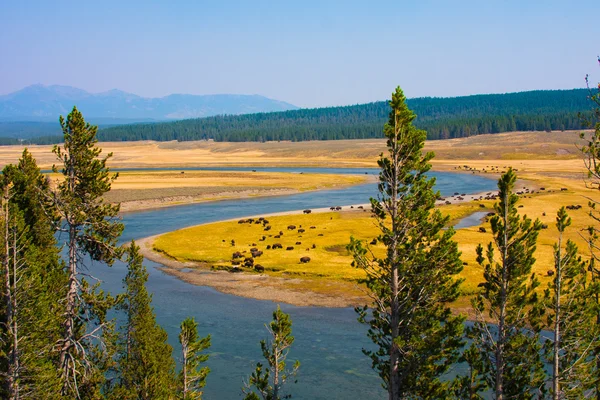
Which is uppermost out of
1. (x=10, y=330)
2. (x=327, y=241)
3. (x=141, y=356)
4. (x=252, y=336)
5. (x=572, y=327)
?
(x=10, y=330)

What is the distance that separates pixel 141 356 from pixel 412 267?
41.2 ft

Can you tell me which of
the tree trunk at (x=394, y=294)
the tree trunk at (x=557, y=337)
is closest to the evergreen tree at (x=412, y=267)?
the tree trunk at (x=394, y=294)

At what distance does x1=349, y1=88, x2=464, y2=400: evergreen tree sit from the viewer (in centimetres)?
Result: 2217

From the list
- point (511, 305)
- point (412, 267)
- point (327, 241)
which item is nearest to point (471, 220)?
point (327, 241)

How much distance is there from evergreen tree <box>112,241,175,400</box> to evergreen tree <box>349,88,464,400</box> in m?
9.64

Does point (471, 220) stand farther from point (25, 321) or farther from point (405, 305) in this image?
point (25, 321)

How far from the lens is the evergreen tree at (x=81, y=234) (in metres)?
22.8

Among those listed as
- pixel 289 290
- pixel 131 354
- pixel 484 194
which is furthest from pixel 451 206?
pixel 131 354

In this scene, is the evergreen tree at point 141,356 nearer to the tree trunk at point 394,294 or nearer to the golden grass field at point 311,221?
the tree trunk at point 394,294

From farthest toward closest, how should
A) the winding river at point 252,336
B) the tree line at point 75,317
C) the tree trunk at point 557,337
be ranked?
the winding river at point 252,336 → the tree line at point 75,317 → the tree trunk at point 557,337

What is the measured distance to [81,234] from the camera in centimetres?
2447

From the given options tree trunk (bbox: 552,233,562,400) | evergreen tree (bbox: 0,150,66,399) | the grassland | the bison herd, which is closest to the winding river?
the grassland

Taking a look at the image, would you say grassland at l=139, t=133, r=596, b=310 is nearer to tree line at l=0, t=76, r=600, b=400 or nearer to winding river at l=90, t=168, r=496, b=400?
winding river at l=90, t=168, r=496, b=400

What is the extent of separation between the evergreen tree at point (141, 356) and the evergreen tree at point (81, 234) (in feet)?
4.29
